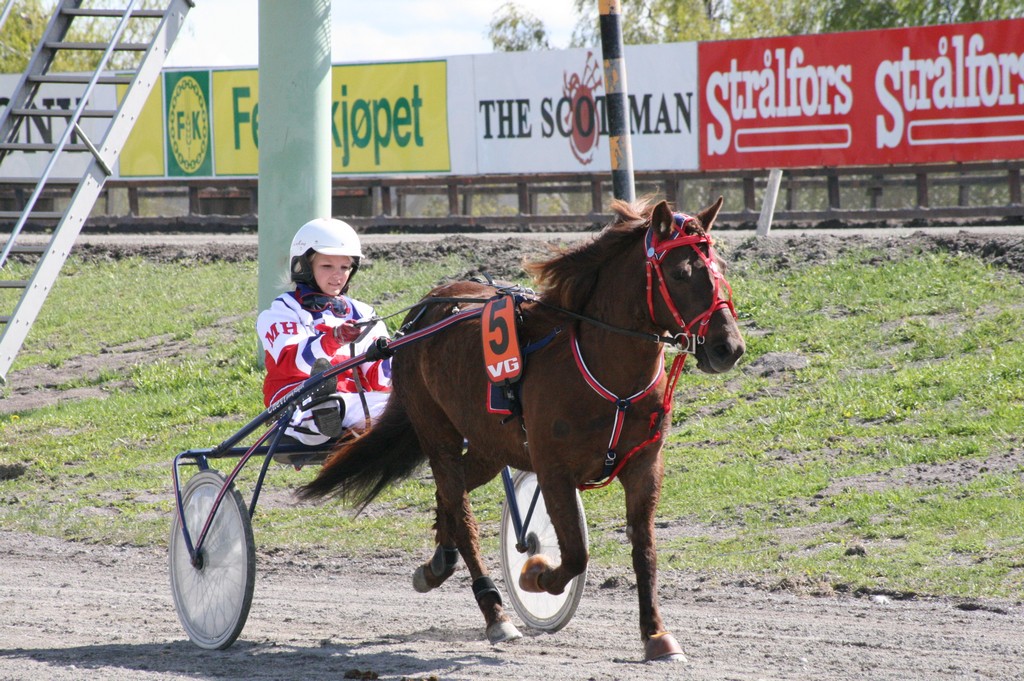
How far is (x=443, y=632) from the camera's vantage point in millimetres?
5418

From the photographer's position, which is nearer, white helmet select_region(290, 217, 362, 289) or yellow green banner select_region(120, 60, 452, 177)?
white helmet select_region(290, 217, 362, 289)

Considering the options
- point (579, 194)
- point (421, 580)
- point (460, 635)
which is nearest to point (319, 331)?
point (421, 580)

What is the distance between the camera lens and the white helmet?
18.4 feet

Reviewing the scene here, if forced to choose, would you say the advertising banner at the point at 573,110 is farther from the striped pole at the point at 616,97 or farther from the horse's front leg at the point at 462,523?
the horse's front leg at the point at 462,523

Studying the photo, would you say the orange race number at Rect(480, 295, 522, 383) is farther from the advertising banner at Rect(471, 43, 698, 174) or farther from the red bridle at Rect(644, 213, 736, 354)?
the advertising banner at Rect(471, 43, 698, 174)

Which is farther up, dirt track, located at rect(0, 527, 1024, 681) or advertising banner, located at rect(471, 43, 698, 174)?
advertising banner, located at rect(471, 43, 698, 174)

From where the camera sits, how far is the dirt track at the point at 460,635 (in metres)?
4.56

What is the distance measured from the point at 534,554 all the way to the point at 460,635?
505mm

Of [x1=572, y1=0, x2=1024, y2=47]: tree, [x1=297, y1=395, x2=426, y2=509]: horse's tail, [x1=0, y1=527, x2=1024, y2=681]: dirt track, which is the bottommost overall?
[x1=0, y1=527, x2=1024, y2=681]: dirt track

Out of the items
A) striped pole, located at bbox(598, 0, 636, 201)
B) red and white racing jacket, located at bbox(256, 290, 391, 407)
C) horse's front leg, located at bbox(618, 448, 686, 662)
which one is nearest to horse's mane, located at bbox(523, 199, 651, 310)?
horse's front leg, located at bbox(618, 448, 686, 662)

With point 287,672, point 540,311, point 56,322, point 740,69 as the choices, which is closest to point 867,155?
point 740,69

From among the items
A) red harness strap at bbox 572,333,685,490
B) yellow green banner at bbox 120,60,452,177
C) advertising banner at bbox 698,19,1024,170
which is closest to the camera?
red harness strap at bbox 572,333,685,490

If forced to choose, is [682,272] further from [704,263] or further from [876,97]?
[876,97]

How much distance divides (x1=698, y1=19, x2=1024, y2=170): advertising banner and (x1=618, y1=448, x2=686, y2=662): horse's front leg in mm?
10689
